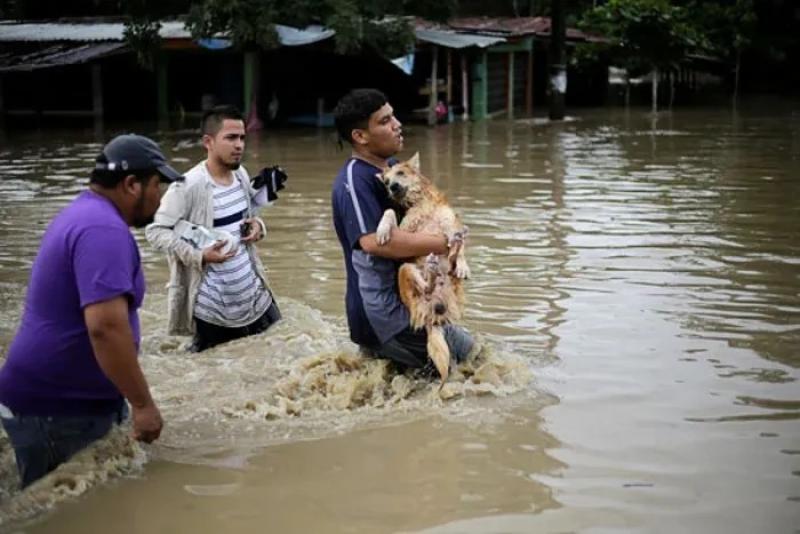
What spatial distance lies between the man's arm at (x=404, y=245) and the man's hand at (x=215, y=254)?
129cm

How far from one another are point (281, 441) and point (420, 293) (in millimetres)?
949

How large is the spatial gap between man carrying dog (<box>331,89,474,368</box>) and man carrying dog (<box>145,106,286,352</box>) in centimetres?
112

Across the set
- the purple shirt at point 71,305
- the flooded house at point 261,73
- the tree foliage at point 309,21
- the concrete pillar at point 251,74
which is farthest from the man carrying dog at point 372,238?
the concrete pillar at point 251,74

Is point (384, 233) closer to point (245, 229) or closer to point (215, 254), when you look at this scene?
point (215, 254)

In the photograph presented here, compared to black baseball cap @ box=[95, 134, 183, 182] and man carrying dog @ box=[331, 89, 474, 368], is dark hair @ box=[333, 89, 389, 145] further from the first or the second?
black baseball cap @ box=[95, 134, 183, 182]

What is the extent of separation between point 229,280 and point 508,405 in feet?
6.14

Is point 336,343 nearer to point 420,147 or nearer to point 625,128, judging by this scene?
point 420,147

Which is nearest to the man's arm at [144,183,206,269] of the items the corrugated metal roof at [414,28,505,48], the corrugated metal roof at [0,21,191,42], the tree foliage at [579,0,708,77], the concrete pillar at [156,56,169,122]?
the corrugated metal roof at [414,28,505,48]

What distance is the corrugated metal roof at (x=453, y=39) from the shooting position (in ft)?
78.8

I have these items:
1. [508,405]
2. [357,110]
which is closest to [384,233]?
[357,110]

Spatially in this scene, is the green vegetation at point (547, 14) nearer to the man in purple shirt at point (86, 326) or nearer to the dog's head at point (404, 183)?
the dog's head at point (404, 183)

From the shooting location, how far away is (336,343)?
6520mm

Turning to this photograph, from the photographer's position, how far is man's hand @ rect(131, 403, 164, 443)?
3689 millimetres

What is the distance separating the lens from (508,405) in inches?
205
